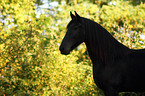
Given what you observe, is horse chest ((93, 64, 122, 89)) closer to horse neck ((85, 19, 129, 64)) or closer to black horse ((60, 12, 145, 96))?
black horse ((60, 12, 145, 96))

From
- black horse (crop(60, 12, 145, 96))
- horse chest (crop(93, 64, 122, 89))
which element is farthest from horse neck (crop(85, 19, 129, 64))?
horse chest (crop(93, 64, 122, 89))

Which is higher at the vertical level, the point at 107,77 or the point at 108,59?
the point at 108,59

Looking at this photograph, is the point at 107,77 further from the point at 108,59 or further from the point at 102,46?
the point at 102,46

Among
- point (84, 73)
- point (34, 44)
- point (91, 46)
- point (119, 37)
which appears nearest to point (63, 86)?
point (84, 73)

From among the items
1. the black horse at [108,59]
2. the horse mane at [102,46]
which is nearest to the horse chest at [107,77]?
the black horse at [108,59]

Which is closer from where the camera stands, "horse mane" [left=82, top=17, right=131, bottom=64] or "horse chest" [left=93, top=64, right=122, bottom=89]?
"horse chest" [left=93, top=64, right=122, bottom=89]

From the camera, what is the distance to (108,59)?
10.5ft

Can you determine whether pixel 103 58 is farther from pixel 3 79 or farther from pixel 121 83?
pixel 3 79

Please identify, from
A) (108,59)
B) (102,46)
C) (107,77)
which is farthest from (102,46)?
(107,77)

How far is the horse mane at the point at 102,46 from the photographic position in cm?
321

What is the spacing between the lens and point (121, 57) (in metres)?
3.19

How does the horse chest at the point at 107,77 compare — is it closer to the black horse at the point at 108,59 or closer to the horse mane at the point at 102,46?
the black horse at the point at 108,59

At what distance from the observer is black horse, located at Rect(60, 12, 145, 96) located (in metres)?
3.02

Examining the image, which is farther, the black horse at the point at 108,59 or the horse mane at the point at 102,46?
the horse mane at the point at 102,46
